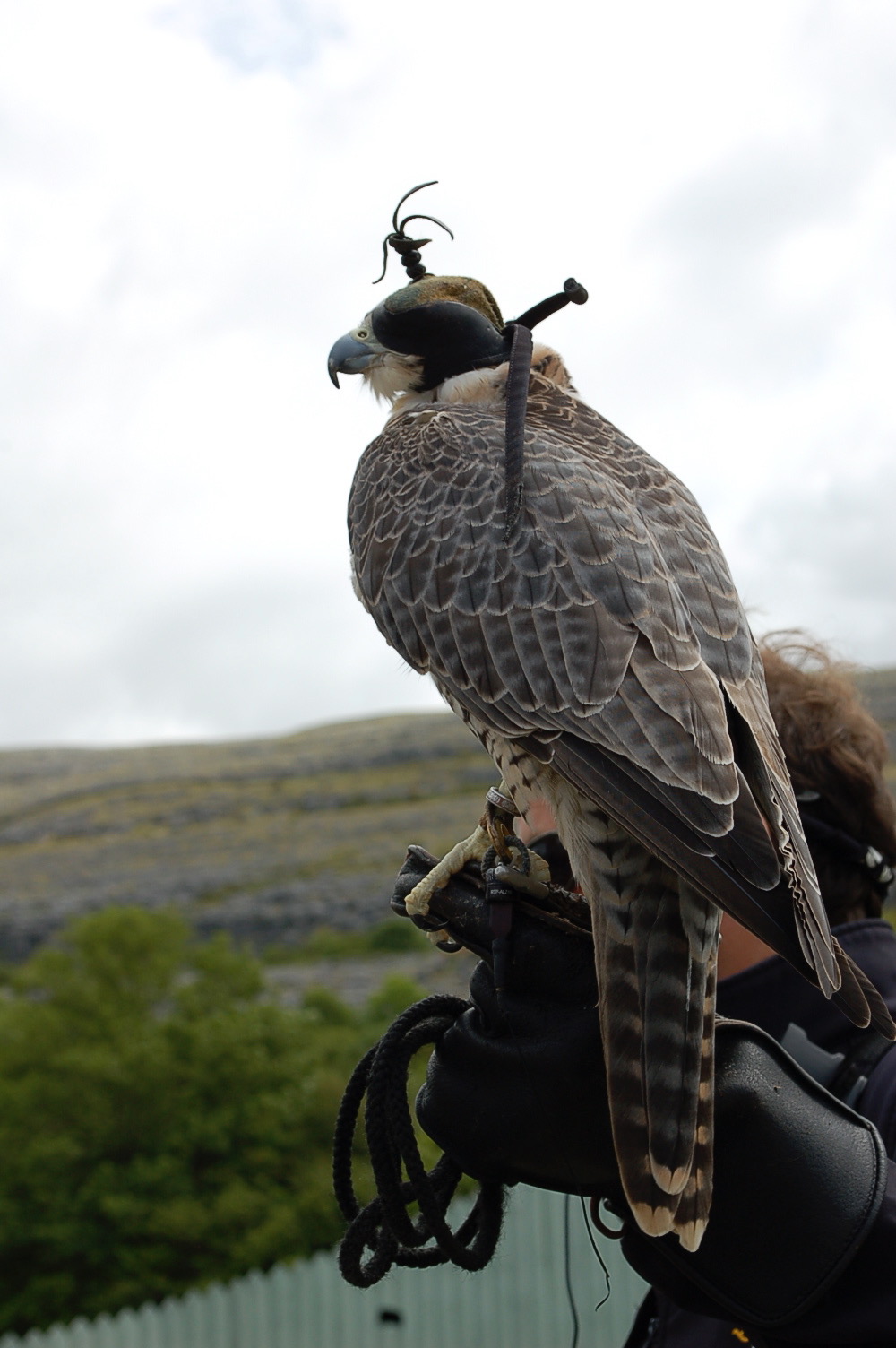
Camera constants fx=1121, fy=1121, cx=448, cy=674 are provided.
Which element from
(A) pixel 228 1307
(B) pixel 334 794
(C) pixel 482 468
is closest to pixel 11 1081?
(A) pixel 228 1307

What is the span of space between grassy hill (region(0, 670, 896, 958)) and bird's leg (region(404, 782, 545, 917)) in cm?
3652

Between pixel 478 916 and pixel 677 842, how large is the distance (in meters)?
0.38

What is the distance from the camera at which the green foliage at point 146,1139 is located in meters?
19.4

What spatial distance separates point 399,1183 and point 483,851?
52 cm

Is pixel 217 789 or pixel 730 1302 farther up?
A: pixel 217 789

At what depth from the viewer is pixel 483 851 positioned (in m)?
1.88

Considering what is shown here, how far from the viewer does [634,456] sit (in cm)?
220

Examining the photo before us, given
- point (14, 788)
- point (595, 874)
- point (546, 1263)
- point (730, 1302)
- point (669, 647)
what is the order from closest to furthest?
point (730, 1302) → point (595, 874) → point (669, 647) → point (546, 1263) → point (14, 788)

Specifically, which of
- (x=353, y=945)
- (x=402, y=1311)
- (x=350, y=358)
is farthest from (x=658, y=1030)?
(x=353, y=945)

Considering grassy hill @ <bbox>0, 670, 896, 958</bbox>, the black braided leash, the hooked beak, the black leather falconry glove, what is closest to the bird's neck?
the hooked beak

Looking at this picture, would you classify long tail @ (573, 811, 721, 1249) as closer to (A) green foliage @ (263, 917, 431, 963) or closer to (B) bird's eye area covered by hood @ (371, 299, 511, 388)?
(B) bird's eye area covered by hood @ (371, 299, 511, 388)

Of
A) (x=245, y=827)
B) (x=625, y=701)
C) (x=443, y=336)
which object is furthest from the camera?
(x=245, y=827)

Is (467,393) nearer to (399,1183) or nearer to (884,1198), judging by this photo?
(399,1183)

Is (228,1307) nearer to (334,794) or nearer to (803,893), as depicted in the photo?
(803,893)
